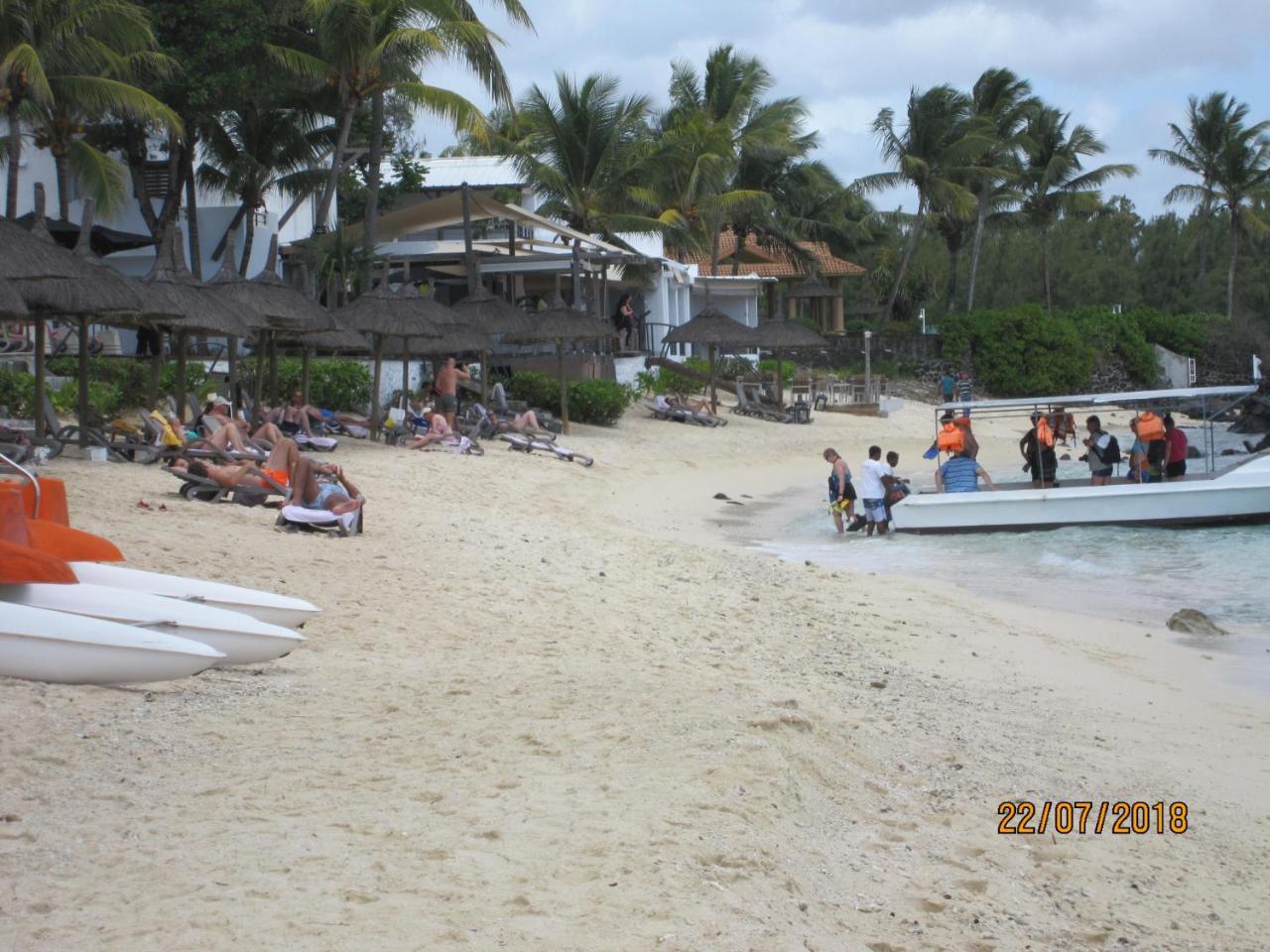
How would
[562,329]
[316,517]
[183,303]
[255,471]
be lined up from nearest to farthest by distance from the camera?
[316,517] → [255,471] → [183,303] → [562,329]

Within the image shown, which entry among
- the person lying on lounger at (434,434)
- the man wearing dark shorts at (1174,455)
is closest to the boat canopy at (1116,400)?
the man wearing dark shorts at (1174,455)

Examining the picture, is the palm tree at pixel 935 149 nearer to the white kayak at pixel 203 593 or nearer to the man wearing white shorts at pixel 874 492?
the man wearing white shorts at pixel 874 492

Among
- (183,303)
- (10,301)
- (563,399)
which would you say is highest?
(183,303)

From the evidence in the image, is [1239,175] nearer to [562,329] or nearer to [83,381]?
[562,329]

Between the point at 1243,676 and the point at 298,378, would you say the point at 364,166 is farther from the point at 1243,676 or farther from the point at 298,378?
the point at 1243,676

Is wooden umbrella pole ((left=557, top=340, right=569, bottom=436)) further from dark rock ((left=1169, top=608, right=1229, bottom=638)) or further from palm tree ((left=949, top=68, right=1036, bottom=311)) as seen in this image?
palm tree ((left=949, top=68, right=1036, bottom=311))

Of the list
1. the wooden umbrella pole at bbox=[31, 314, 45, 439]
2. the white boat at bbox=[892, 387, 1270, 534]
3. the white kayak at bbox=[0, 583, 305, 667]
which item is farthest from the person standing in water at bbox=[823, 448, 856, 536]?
the white kayak at bbox=[0, 583, 305, 667]

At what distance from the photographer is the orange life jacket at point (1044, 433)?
16766 mm

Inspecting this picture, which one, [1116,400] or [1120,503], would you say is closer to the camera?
[1116,400]

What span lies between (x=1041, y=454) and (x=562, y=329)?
32.4 feet

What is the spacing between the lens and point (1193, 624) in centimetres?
1076

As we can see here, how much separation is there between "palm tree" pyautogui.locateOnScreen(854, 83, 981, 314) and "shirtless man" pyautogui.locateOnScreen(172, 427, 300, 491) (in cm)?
3491

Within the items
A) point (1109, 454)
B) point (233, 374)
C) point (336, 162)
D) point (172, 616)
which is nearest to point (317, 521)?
point (172, 616)

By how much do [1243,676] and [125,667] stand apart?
7136 mm
